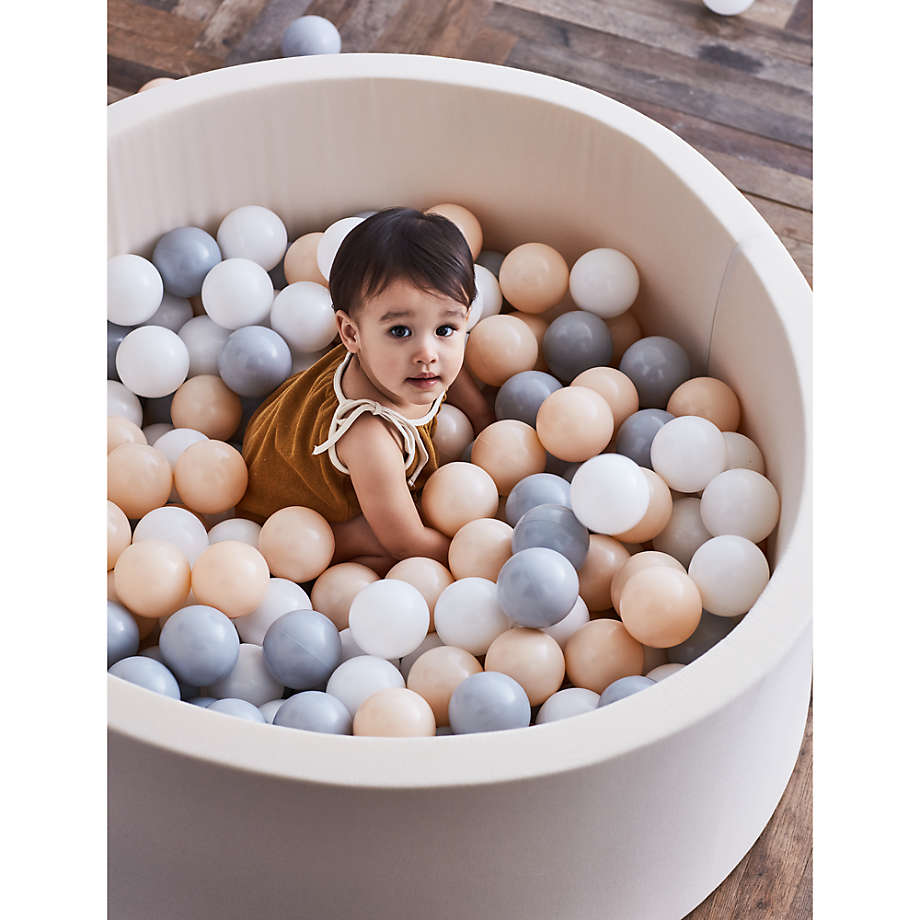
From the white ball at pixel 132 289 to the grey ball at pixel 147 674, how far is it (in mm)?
497

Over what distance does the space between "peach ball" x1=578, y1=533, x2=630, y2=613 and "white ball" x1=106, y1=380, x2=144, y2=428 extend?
58 cm

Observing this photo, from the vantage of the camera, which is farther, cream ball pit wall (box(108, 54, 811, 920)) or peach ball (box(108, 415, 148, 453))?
peach ball (box(108, 415, 148, 453))

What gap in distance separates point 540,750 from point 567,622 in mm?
321

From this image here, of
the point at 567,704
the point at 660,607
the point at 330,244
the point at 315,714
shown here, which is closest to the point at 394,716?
the point at 315,714

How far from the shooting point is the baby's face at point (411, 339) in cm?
123

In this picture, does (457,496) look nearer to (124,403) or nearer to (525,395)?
(525,395)

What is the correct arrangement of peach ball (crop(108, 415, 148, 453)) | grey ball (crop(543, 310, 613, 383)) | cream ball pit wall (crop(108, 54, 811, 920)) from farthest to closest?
grey ball (crop(543, 310, 613, 383)) < peach ball (crop(108, 415, 148, 453)) < cream ball pit wall (crop(108, 54, 811, 920))

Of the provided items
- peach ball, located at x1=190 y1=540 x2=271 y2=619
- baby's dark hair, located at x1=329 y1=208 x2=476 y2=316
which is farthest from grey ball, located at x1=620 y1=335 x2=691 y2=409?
peach ball, located at x1=190 y1=540 x2=271 y2=619

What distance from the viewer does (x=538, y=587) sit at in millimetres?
1199

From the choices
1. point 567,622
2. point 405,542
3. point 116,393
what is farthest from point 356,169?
point 567,622

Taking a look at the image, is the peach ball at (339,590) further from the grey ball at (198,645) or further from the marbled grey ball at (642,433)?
the marbled grey ball at (642,433)

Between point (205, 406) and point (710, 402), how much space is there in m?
0.61

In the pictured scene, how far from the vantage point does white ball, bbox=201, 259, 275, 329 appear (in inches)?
59.3

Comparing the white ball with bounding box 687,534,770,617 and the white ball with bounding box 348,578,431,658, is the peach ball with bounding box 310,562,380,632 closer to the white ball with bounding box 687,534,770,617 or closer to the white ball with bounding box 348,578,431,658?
the white ball with bounding box 348,578,431,658
